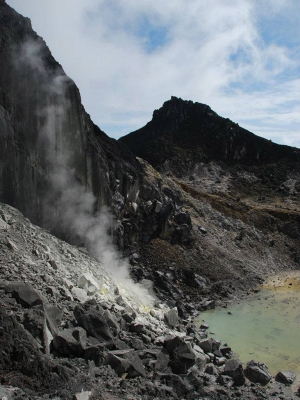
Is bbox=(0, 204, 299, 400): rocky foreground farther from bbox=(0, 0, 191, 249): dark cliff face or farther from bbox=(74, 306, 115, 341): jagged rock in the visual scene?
→ bbox=(0, 0, 191, 249): dark cliff face

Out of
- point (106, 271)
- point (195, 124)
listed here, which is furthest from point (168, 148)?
point (106, 271)

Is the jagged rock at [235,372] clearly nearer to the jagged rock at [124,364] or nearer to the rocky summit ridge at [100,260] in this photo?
the rocky summit ridge at [100,260]

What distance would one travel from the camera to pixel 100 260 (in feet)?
91.5

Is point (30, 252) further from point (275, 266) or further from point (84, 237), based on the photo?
point (275, 266)

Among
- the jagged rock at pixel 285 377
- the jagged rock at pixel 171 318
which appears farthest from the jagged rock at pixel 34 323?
the jagged rock at pixel 285 377

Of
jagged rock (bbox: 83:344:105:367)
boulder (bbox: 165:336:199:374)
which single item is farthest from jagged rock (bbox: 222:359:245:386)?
jagged rock (bbox: 83:344:105:367)

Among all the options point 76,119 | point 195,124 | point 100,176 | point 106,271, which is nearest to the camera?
point 106,271

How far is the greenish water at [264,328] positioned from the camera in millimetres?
20172

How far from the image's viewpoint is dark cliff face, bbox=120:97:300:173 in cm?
9019

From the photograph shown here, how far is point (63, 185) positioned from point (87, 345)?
14713mm

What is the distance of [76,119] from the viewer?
2755cm

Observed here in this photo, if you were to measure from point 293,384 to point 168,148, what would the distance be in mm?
77613

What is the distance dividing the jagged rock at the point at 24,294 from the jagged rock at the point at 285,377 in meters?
11.5

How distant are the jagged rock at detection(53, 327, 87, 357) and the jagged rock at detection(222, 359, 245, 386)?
6873mm
